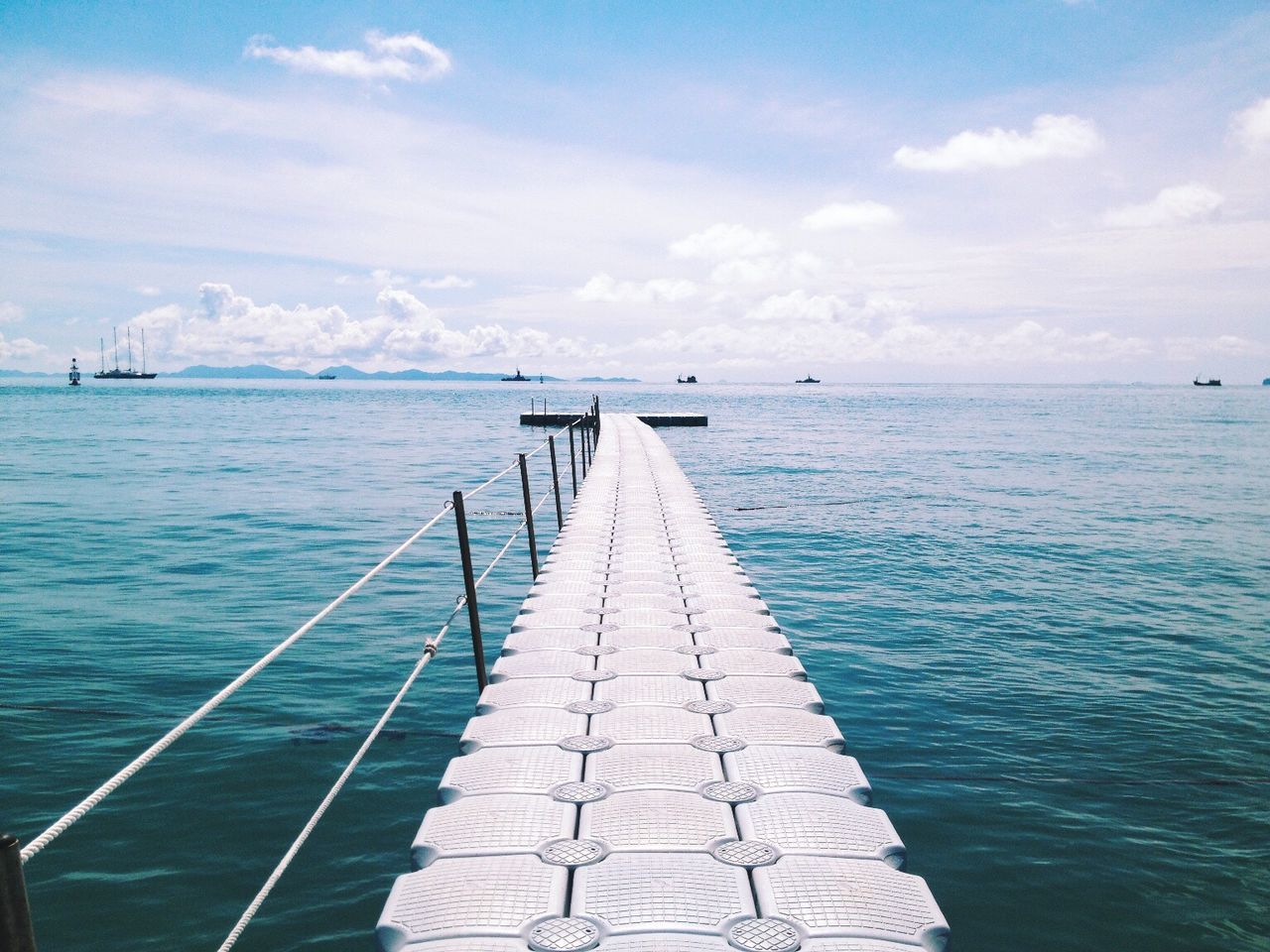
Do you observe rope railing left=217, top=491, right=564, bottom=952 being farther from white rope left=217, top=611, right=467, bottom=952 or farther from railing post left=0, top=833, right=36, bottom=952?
railing post left=0, top=833, right=36, bottom=952

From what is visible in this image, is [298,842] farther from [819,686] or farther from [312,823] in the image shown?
[819,686]

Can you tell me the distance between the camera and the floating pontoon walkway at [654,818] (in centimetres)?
279

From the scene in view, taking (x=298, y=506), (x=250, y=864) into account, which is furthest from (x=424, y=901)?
(x=298, y=506)

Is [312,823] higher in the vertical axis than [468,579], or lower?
lower

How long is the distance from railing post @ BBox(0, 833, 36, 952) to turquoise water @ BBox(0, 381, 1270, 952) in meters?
4.07

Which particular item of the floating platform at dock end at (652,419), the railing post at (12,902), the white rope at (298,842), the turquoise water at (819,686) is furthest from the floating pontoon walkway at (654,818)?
the floating platform at dock end at (652,419)

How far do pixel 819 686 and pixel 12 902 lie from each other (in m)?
8.47

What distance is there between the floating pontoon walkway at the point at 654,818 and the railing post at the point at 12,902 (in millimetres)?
1369

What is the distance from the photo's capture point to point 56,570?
48.9 ft

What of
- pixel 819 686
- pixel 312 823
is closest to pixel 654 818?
pixel 312 823

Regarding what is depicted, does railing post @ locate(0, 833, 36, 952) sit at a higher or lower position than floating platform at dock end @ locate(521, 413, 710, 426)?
lower

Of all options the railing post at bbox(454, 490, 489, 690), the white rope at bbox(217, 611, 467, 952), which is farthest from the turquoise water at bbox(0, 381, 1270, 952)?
the white rope at bbox(217, 611, 467, 952)

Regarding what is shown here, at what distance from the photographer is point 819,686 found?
9195 mm

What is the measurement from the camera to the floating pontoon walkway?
2.79 m
